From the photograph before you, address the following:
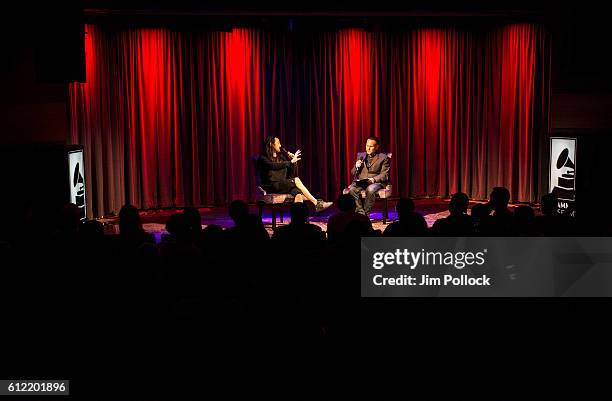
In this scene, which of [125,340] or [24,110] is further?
[24,110]

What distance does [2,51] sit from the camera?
25.7 ft

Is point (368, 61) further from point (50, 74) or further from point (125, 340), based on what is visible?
point (125, 340)

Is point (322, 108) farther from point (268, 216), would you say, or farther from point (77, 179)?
point (77, 179)

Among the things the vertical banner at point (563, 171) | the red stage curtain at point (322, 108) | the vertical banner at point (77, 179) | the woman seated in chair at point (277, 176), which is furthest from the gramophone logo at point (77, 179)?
the vertical banner at point (563, 171)

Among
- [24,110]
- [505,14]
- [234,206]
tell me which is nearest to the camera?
[234,206]

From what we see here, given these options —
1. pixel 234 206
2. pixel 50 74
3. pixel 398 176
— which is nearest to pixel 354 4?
pixel 398 176

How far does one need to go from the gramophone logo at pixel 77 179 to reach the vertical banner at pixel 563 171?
204 inches

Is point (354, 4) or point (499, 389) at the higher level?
point (354, 4)

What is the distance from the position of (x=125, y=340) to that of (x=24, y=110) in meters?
5.19

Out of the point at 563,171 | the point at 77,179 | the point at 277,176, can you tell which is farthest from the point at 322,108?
the point at 77,179

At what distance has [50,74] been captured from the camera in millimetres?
7691

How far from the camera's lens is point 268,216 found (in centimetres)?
1015

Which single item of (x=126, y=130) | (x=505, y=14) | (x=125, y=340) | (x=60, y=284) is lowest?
(x=125, y=340)

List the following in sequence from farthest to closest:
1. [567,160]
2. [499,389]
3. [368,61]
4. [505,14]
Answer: [368,61]
[505,14]
[567,160]
[499,389]
